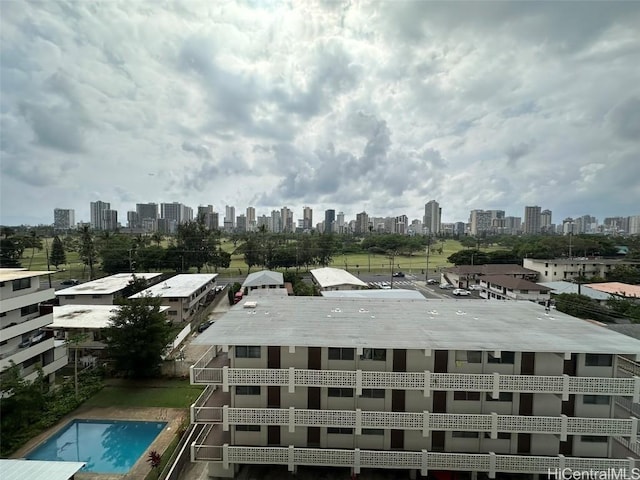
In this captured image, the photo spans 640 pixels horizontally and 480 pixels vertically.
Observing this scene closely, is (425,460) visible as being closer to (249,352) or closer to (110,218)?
(249,352)

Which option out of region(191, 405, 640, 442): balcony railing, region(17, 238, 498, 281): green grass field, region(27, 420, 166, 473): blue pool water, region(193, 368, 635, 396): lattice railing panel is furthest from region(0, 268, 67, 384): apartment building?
region(17, 238, 498, 281): green grass field

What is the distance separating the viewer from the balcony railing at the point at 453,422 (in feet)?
36.2

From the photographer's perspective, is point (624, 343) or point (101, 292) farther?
point (101, 292)

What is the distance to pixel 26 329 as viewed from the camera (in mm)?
17250

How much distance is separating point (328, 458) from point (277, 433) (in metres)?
2.23

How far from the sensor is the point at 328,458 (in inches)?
449

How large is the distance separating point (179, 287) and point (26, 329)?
17.1m

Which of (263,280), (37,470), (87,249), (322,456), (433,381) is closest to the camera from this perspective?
(37,470)

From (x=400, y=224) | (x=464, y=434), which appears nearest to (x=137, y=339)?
(x=464, y=434)

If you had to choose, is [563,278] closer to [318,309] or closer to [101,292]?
[318,309]

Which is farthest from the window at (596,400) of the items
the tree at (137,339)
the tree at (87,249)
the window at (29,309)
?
the tree at (87,249)

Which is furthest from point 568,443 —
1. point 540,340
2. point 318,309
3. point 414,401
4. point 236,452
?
point 236,452

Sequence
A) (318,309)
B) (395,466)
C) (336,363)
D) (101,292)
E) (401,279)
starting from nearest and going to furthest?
1. (395,466)
2. (336,363)
3. (318,309)
4. (101,292)
5. (401,279)

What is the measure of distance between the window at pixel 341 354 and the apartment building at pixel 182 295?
21.5 metres
